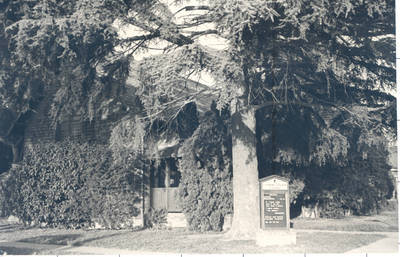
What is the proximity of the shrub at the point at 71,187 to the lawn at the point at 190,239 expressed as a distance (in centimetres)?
81

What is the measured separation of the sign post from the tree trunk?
79.1 inches

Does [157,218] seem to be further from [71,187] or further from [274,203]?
[274,203]

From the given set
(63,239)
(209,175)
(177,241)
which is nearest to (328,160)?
(209,175)

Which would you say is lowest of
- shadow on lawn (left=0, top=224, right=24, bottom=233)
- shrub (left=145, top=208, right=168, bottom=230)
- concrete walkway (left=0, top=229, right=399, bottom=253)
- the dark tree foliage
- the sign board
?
concrete walkway (left=0, top=229, right=399, bottom=253)

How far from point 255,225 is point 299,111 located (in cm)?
447

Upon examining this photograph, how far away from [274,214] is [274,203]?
0.93 feet

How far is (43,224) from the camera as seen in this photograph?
905 inches

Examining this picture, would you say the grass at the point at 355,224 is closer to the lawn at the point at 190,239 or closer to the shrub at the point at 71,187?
the lawn at the point at 190,239

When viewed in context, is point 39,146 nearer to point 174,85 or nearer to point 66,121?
point 66,121

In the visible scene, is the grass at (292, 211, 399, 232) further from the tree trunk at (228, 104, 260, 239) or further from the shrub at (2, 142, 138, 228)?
the shrub at (2, 142, 138, 228)

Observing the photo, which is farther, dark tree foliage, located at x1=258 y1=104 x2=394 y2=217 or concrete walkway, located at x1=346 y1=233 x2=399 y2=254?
dark tree foliage, located at x1=258 y1=104 x2=394 y2=217

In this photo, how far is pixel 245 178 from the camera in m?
16.8

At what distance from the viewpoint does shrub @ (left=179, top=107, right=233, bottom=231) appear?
63.1 feet

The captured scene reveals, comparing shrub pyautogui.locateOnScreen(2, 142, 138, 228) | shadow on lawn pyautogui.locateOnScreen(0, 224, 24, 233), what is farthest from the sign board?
shadow on lawn pyautogui.locateOnScreen(0, 224, 24, 233)
